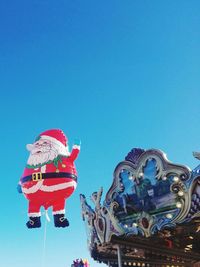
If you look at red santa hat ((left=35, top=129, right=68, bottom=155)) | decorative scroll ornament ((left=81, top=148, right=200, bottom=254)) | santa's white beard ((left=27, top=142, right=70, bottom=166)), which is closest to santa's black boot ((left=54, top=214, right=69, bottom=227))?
decorative scroll ornament ((left=81, top=148, right=200, bottom=254))

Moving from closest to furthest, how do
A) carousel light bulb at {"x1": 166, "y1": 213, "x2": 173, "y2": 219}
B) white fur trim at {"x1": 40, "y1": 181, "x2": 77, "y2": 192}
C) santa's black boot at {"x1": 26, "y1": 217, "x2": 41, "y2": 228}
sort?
carousel light bulb at {"x1": 166, "y1": 213, "x2": 173, "y2": 219} < white fur trim at {"x1": 40, "y1": 181, "x2": 77, "y2": 192} < santa's black boot at {"x1": 26, "y1": 217, "x2": 41, "y2": 228}

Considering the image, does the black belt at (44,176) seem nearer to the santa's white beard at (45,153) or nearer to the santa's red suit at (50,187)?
the santa's red suit at (50,187)

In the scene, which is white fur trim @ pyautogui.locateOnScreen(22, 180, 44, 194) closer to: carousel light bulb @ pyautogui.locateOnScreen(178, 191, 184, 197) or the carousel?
the carousel

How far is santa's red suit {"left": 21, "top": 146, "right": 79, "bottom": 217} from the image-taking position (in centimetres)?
1251

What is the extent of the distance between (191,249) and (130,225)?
5529 mm

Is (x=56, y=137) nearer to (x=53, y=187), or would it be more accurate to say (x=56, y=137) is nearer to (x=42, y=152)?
(x=42, y=152)

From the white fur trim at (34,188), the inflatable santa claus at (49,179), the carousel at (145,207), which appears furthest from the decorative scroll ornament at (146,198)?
the white fur trim at (34,188)

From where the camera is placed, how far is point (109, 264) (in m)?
16.2

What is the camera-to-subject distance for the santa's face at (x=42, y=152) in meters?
13.2

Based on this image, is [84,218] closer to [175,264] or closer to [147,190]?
→ [147,190]

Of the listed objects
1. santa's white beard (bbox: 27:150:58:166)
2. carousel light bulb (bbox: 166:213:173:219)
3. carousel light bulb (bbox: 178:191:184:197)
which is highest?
santa's white beard (bbox: 27:150:58:166)

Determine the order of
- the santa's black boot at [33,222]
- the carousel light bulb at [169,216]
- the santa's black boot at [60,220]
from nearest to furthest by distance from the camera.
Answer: the carousel light bulb at [169,216], the santa's black boot at [60,220], the santa's black boot at [33,222]

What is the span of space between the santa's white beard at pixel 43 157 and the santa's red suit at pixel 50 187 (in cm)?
19

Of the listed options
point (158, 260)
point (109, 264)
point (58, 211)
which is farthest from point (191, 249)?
point (58, 211)
